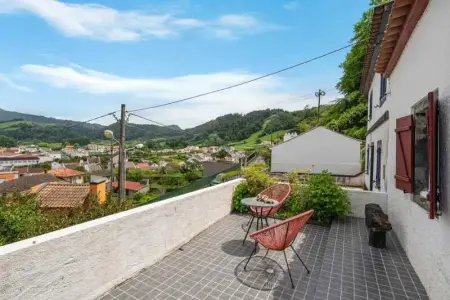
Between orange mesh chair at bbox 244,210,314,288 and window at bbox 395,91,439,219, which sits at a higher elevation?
window at bbox 395,91,439,219

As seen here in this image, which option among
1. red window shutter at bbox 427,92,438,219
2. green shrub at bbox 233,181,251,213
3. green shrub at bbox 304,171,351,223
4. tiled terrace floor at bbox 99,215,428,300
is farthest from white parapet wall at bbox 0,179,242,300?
red window shutter at bbox 427,92,438,219

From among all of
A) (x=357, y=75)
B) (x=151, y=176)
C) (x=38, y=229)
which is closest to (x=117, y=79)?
(x=38, y=229)

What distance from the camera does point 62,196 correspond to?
528 inches

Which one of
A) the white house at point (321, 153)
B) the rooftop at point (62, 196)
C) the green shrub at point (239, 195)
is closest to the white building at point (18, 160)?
the rooftop at point (62, 196)

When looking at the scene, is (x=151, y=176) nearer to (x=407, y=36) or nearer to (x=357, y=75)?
(x=357, y=75)

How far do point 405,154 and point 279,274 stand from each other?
2449 millimetres

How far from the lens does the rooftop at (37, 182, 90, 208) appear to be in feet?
41.5

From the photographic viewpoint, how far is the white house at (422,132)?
231 cm

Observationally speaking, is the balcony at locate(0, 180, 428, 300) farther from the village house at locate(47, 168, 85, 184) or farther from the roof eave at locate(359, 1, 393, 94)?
the village house at locate(47, 168, 85, 184)

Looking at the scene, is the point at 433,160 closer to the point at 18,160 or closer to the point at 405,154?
the point at 405,154

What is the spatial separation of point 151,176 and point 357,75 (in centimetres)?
5750

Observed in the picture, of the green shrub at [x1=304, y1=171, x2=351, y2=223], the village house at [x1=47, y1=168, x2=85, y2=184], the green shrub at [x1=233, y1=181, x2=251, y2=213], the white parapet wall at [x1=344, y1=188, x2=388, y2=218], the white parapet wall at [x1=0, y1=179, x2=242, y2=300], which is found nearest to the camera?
the white parapet wall at [x1=0, y1=179, x2=242, y2=300]

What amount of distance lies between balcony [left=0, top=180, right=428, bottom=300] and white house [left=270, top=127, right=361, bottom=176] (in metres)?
14.8

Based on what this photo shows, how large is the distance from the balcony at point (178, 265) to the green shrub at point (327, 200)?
2.73 ft
